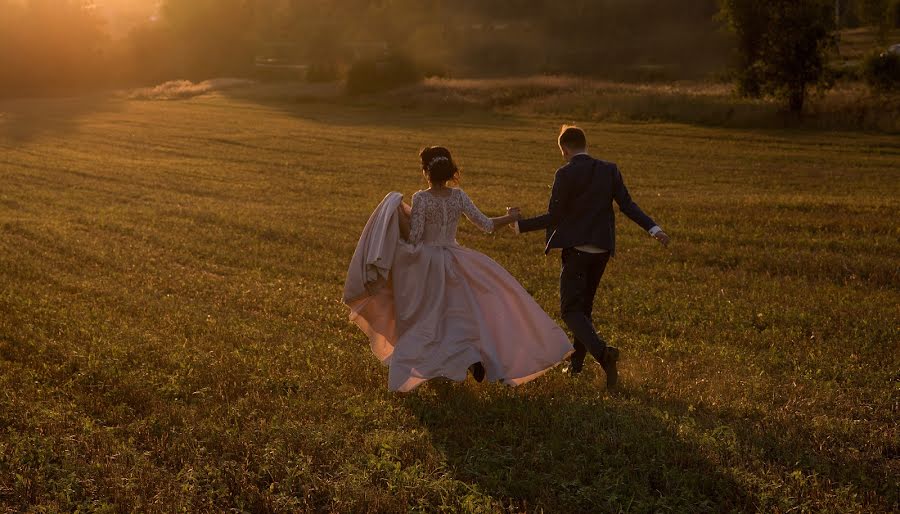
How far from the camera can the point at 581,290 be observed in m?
8.11

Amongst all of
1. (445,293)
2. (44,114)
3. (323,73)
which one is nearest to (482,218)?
(445,293)

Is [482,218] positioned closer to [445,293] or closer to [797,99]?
[445,293]

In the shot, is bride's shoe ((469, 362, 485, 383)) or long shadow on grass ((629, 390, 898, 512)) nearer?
long shadow on grass ((629, 390, 898, 512))

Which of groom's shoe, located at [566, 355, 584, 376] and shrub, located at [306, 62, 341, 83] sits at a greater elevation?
shrub, located at [306, 62, 341, 83]

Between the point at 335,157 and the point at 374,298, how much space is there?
90.4ft

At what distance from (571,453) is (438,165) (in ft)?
9.37

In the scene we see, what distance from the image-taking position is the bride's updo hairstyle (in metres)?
8.03

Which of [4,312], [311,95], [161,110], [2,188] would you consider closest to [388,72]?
[311,95]

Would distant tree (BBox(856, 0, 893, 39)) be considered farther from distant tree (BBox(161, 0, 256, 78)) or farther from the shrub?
distant tree (BBox(161, 0, 256, 78))

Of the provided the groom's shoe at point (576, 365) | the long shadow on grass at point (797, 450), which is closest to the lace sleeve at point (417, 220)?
the groom's shoe at point (576, 365)

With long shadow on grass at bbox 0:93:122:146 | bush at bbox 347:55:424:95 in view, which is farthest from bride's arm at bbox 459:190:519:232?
bush at bbox 347:55:424:95

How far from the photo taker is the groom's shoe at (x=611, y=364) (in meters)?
7.99

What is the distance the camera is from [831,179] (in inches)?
1046

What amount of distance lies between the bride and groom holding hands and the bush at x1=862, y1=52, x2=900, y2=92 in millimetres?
38533
